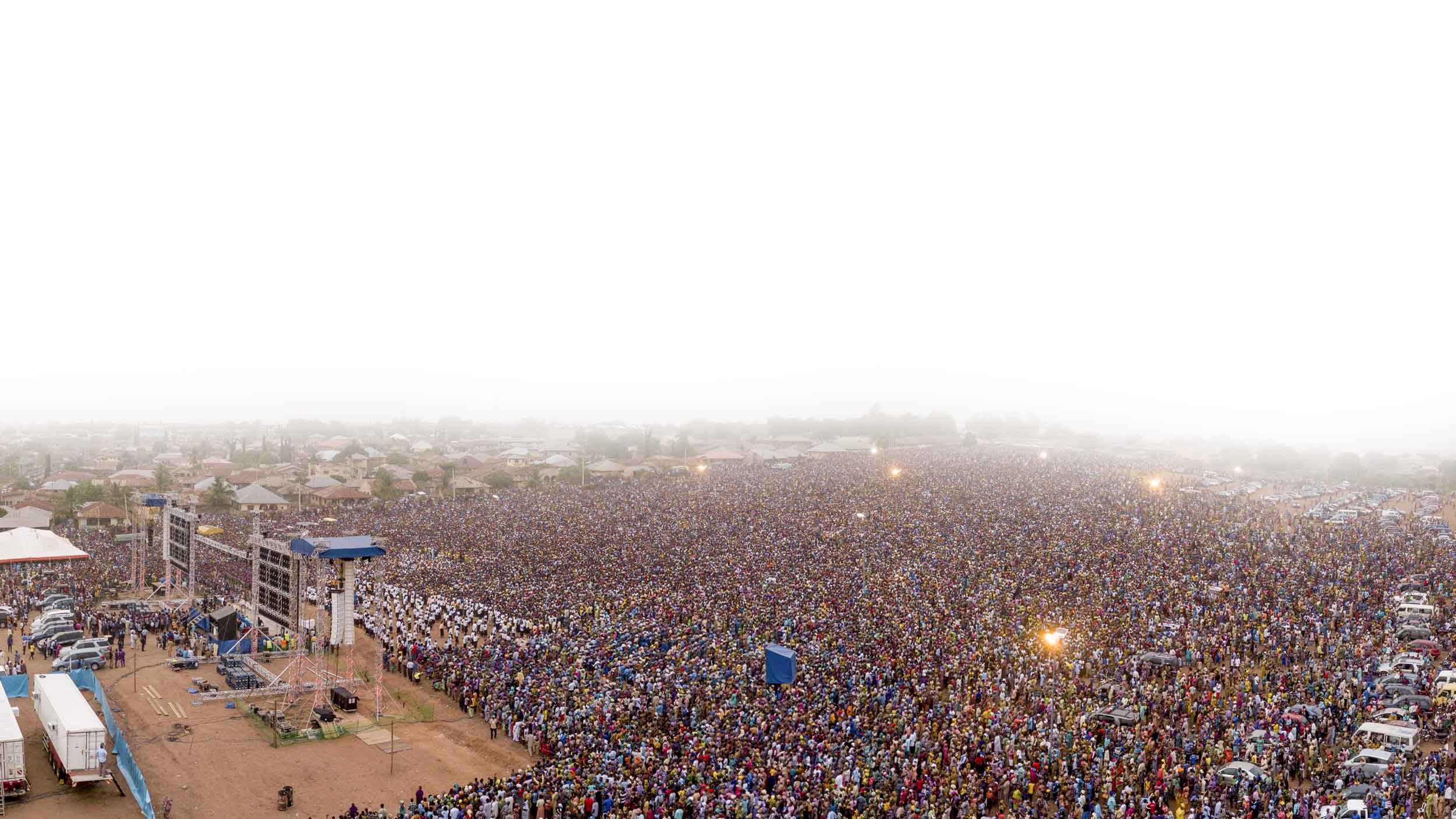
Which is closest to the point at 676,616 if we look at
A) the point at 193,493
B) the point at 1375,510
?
the point at 1375,510

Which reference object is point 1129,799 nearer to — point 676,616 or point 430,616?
point 676,616

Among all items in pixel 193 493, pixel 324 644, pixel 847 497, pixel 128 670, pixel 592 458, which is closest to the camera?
pixel 128 670

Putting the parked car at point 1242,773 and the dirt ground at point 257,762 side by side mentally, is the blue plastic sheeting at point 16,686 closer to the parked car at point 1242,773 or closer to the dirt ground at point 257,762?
the dirt ground at point 257,762

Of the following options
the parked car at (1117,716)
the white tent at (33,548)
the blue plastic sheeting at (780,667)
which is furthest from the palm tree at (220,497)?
the parked car at (1117,716)

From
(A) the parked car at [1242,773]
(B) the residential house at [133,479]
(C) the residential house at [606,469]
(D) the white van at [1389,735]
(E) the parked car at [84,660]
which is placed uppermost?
(D) the white van at [1389,735]

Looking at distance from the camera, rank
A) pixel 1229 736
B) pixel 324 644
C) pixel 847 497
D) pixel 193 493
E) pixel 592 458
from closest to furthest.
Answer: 1. pixel 1229 736
2. pixel 324 644
3. pixel 847 497
4. pixel 193 493
5. pixel 592 458
